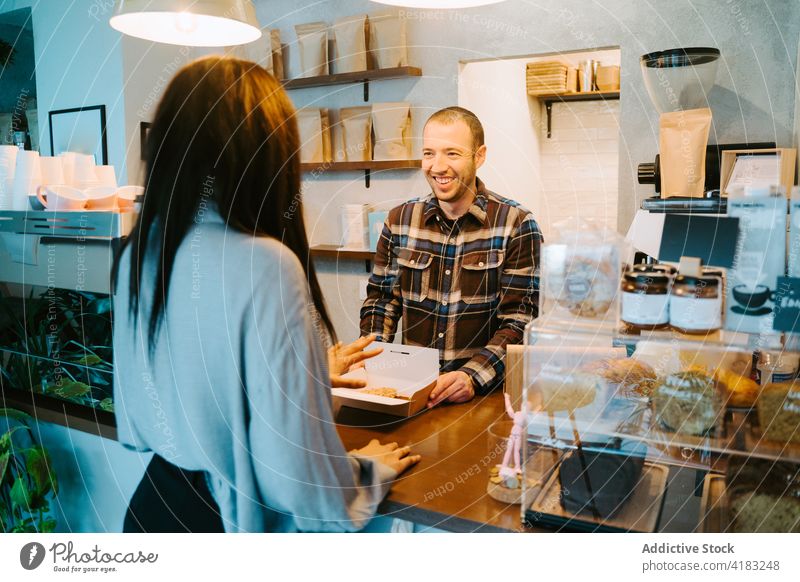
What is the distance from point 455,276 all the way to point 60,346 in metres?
1.06

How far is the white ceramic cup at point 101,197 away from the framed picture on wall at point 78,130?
0.33ft

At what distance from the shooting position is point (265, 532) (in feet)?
3.75

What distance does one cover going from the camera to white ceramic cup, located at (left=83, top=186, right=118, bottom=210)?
1292mm

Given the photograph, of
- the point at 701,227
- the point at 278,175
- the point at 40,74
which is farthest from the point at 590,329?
the point at 40,74

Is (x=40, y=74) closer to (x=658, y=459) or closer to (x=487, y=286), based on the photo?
(x=487, y=286)

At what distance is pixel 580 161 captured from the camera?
3.71m

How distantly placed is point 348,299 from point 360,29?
1.13m

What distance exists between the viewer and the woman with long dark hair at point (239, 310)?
1001mm

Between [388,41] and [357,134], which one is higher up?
[388,41]

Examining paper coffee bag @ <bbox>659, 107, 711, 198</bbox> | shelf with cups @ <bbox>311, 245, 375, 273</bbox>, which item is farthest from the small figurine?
shelf with cups @ <bbox>311, 245, 375, 273</bbox>

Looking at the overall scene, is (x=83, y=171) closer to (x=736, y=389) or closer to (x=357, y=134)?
(x=736, y=389)

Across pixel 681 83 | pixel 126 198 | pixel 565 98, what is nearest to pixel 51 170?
pixel 126 198

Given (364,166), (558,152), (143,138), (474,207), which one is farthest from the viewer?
(558,152)

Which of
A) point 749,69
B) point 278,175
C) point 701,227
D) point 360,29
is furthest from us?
point 360,29
